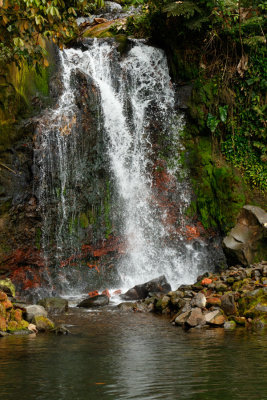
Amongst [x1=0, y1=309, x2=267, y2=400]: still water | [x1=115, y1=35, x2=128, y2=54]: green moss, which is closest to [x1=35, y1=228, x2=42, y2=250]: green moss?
[x1=0, y1=309, x2=267, y2=400]: still water

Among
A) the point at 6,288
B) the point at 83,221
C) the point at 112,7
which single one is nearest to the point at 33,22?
the point at 6,288

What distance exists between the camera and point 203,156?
49.7ft

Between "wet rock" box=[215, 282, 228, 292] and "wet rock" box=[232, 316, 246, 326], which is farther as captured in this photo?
"wet rock" box=[215, 282, 228, 292]

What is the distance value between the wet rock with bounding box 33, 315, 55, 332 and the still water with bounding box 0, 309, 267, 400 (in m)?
0.38

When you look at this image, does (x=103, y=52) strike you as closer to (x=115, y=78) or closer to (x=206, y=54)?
(x=115, y=78)

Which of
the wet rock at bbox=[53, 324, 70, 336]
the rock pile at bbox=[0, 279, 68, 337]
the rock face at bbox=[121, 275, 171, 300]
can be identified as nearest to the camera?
the wet rock at bbox=[53, 324, 70, 336]

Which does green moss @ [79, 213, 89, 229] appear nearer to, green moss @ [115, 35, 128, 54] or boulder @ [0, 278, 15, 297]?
boulder @ [0, 278, 15, 297]

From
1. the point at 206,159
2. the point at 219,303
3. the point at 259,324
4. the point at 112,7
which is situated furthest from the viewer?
the point at 112,7

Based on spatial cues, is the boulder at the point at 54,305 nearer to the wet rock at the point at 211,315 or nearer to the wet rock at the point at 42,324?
the wet rock at the point at 42,324

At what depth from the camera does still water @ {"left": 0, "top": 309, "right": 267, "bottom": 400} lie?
478cm

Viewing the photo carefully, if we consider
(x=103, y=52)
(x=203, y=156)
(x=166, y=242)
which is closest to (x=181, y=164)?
(x=203, y=156)

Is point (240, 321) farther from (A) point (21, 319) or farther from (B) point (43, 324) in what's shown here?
(A) point (21, 319)

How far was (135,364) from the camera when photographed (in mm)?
5938

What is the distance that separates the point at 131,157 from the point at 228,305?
7.07 m
